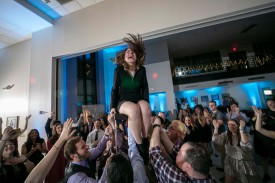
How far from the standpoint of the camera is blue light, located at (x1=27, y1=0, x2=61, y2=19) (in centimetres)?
311

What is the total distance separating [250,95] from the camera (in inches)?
341

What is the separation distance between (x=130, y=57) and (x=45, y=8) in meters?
2.91

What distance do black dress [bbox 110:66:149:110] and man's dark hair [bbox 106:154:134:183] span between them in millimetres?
554

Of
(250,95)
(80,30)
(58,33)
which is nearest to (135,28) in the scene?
(80,30)

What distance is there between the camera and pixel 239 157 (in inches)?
84.6

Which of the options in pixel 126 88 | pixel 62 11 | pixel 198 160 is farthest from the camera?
pixel 62 11

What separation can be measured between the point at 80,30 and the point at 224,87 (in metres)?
7.90

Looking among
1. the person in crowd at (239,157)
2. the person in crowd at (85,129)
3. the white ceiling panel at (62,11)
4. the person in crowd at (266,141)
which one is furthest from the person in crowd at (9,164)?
the person in crowd at (266,141)

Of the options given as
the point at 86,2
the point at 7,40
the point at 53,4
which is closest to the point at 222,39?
the point at 86,2

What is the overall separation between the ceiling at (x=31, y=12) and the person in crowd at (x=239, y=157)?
3368mm

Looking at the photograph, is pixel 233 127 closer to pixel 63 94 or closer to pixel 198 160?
pixel 198 160

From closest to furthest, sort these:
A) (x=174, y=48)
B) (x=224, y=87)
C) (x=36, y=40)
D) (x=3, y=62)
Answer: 1. (x=36, y=40)
2. (x=3, y=62)
3. (x=174, y=48)
4. (x=224, y=87)

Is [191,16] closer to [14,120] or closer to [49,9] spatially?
[49,9]

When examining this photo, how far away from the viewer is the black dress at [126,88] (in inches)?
56.2
